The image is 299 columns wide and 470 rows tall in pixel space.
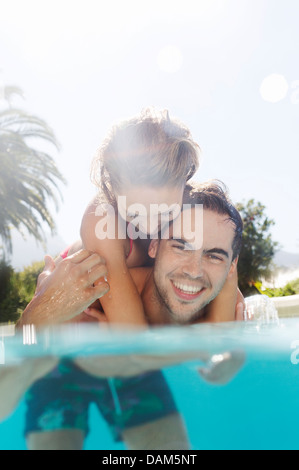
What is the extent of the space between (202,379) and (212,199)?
2.68 meters

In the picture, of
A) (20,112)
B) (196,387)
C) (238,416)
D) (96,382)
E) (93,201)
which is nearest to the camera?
(93,201)

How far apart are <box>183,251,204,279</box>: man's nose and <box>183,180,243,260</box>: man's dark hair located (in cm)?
36

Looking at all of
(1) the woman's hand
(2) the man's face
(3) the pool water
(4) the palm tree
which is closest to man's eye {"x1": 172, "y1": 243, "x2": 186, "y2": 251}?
(2) the man's face

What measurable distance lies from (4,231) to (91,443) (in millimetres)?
6239

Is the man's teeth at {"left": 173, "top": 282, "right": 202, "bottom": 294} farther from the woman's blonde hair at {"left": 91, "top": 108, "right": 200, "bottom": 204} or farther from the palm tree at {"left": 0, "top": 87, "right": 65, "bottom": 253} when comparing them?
the palm tree at {"left": 0, "top": 87, "right": 65, "bottom": 253}

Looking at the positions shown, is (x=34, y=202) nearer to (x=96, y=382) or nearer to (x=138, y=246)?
(x=96, y=382)

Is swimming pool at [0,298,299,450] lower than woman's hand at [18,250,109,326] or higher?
lower

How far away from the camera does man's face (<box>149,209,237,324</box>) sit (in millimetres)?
3021

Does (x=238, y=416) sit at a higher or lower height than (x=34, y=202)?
lower

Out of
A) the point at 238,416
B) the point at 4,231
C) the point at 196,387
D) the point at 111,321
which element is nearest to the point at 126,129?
the point at 111,321

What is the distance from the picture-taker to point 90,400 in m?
3.80

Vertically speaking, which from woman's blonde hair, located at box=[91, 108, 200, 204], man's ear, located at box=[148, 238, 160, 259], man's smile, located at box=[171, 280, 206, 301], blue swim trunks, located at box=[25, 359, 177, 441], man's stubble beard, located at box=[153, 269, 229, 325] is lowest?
blue swim trunks, located at box=[25, 359, 177, 441]

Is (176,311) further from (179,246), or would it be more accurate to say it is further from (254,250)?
(254,250)

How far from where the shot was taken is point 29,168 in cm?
999
